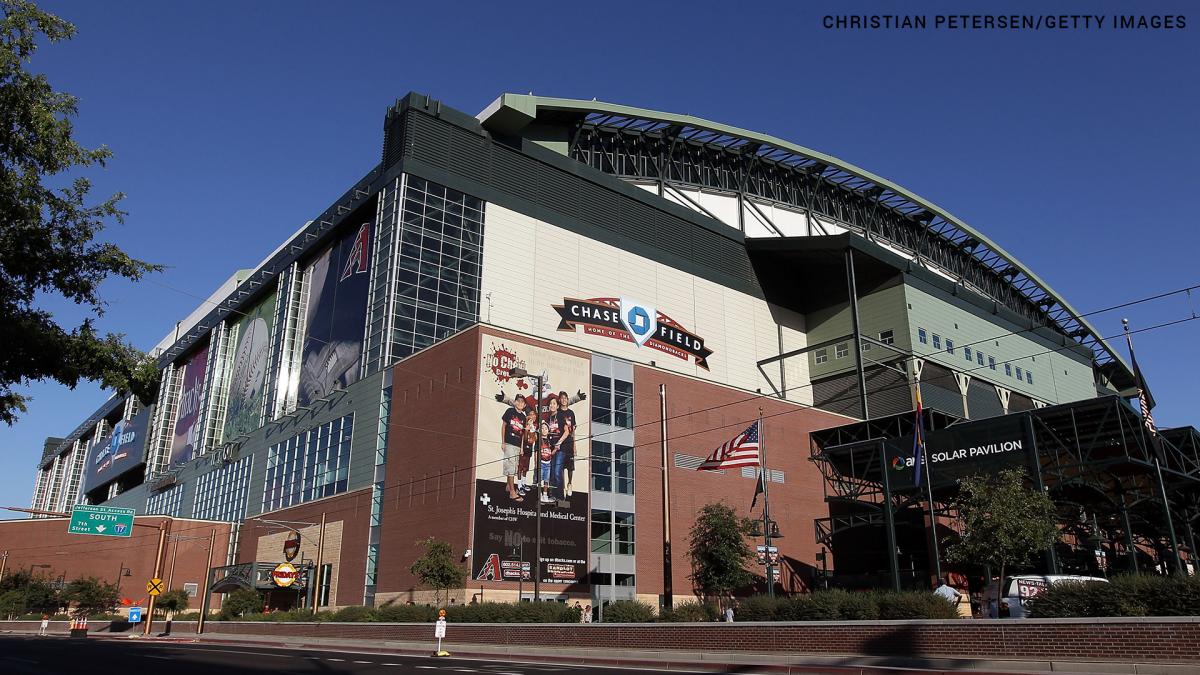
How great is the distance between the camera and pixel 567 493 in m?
48.3

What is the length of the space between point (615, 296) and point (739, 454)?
28.8 metres

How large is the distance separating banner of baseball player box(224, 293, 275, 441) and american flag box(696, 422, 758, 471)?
4824 cm

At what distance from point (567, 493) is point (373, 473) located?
13475 mm

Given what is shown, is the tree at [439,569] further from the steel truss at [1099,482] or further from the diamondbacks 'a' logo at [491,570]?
the steel truss at [1099,482]

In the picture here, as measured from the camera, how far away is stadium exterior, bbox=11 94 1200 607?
47.4 metres

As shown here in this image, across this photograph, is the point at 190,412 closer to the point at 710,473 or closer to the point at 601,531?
the point at 601,531

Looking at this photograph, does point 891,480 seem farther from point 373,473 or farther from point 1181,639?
point 1181,639

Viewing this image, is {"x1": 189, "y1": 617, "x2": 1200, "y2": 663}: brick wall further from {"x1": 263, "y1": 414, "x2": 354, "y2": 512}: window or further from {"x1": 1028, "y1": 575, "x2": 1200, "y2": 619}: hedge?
{"x1": 263, "y1": 414, "x2": 354, "y2": 512}: window

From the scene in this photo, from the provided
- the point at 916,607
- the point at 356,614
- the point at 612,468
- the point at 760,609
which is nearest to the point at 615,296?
→ the point at 612,468

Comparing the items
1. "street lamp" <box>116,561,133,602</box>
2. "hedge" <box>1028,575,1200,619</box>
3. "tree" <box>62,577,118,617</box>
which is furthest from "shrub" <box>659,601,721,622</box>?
"street lamp" <box>116,561,133,602</box>

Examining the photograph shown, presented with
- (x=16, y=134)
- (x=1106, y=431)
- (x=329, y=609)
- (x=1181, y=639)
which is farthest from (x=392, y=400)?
(x=1181, y=639)

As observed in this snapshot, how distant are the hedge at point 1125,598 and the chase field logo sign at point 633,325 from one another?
43.4m

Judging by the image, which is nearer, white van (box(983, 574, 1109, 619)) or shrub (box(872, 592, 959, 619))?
shrub (box(872, 592, 959, 619))

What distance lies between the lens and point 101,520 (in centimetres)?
5494
